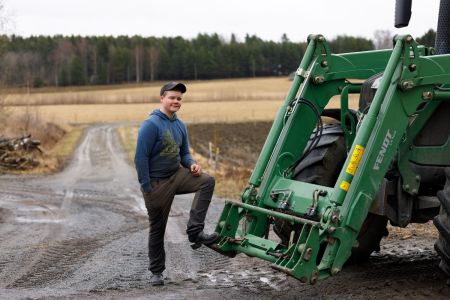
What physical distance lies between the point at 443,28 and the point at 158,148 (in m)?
2.97

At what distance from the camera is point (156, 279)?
244 inches

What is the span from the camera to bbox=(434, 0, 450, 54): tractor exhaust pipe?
6371mm

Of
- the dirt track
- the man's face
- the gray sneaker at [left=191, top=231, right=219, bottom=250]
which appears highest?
the man's face

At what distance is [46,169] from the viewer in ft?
73.4

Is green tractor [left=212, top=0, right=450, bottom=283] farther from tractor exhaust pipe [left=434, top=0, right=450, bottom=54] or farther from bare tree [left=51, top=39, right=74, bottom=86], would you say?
bare tree [left=51, top=39, right=74, bottom=86]

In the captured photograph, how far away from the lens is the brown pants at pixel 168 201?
605 cm

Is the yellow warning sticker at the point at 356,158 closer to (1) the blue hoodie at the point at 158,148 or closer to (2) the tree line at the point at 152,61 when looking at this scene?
(1) the blue hoodie at the point at 158,148

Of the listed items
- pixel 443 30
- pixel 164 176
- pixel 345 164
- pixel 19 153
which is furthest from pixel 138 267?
pixel 19 153

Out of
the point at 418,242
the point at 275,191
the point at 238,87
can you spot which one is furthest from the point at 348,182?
the point at 238,87

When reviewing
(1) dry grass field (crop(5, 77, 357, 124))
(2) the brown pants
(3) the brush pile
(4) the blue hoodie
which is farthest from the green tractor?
(1) dry grass field (crop(5, 77, 357, 124))

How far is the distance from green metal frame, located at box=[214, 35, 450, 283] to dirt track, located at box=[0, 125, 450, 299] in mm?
682

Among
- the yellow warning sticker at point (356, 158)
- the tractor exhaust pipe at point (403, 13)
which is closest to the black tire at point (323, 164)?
the yellow warning sticker at point (356, 158)

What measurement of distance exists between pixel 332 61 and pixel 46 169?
1767 cm

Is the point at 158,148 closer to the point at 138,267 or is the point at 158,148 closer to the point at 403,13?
the point at 138,267
